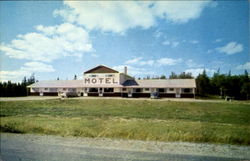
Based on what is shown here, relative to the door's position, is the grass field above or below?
below

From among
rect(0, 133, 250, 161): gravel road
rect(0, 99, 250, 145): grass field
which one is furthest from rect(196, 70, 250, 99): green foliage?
rect(0, 133, 250, 161): gravel road

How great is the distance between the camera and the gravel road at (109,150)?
834 centimetres

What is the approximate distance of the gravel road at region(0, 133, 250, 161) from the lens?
8.34 metres

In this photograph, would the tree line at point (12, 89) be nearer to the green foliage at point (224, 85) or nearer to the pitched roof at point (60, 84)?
the pitched roof at point (60, 84)

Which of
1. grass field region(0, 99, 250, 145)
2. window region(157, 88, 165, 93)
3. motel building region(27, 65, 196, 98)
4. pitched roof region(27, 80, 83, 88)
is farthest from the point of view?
pitched roof region(27, 80, 83, 88)

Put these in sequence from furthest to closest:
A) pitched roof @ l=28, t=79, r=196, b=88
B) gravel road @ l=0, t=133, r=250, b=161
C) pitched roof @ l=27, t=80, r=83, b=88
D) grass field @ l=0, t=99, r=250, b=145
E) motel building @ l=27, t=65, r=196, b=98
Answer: pitched roof @ l=27, t=80, r=83, b=88
pitched roof @ l=28, t=79, r=196, b=88
motel building @ l=27, t=65, r=196, b=98
grass field @ l=0, t=99, r=250, b=145
gravel road @ l=0, t=133, r=250, b=161

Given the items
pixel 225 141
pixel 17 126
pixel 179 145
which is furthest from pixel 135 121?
pixel 17 126

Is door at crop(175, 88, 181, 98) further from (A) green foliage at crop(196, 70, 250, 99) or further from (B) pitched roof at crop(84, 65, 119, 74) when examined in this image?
(B) pitched roof at crop(84, 65, 119, 74)

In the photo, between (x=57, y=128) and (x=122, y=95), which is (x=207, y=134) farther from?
(x=122, y=95)

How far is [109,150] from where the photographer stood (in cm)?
922

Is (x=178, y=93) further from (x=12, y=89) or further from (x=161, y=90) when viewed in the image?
(x=12, y=89)

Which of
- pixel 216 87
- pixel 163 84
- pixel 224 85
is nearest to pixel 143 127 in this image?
pixel 163 84

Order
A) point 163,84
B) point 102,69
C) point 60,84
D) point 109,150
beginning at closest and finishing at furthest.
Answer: point 109,150 → point 163,84 → point 102,69 → point 60,84

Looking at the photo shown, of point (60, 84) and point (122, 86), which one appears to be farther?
point (60, 84)
